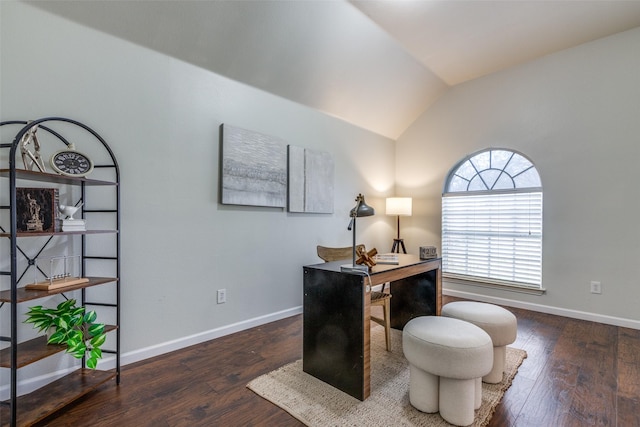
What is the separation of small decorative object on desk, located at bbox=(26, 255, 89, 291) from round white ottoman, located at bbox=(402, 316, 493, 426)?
76.0 inches

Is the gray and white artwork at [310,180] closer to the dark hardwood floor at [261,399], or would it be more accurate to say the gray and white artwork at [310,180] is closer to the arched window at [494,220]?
the dark hardwood floor at [261,399]

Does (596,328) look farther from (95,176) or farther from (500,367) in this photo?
(95,176)

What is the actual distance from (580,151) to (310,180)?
9.51 feet

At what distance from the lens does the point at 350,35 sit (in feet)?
9.37

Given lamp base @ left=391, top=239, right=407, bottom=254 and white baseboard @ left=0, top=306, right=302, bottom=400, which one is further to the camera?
lamp base @ left=391, top=239, right=407, bottom=254

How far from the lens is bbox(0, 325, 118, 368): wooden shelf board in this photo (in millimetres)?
1460

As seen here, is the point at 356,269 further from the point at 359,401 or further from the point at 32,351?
the point at 32,351

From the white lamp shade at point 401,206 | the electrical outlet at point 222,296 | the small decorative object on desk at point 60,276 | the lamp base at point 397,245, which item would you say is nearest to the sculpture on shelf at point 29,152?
the small decorative object on desk at point 60,276

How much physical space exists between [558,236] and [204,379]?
376 centimetres

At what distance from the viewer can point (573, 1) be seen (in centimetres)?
259

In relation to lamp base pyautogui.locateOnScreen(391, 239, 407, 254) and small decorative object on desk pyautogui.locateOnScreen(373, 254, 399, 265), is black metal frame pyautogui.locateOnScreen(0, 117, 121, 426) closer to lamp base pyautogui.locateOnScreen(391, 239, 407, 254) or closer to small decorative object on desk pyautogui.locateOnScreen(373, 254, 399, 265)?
small decorative object on desk pyautogui.locateOnScreen(373, 254, 399, 265)

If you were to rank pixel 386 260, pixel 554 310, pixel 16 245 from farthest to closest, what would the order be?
1. pixel 554 310
2. pixel 386 260
3. pixel 16 245

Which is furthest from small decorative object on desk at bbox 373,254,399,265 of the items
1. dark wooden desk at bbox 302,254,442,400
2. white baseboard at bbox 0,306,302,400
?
white baseboard at bbox 0,306,302,400

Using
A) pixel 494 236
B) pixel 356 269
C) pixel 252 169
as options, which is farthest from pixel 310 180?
pixel 494 236
